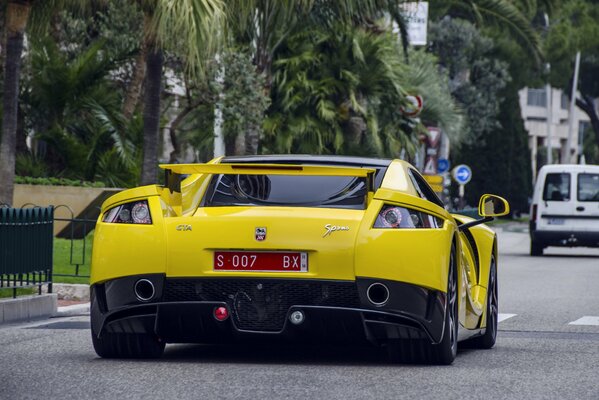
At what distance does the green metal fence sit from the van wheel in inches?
809

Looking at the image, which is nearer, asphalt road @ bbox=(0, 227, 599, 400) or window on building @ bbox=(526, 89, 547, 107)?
asphalt road @ bbox=(0, 227, 599, 400)

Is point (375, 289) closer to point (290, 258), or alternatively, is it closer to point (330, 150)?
point (290, 258)

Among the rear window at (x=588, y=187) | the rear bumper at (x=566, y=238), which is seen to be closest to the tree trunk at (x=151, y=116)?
the rear bumper at (x=566, y=238)

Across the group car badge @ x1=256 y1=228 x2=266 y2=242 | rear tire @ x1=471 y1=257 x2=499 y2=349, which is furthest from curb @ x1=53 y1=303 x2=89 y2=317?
car badge @ x1=256 y1=228 x2=266 y2=242

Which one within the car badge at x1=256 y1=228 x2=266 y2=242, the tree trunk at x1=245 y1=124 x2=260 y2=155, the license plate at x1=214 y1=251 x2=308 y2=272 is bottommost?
the license plate at x1=214 y1=251 x2=308 y2=272

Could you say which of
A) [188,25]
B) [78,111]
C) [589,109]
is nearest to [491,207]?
[188,25]

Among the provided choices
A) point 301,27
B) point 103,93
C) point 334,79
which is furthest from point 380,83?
point 103,93

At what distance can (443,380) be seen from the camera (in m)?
8.79

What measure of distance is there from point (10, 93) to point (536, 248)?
54.5 feet

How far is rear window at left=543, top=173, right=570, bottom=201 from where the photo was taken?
34.1 meters

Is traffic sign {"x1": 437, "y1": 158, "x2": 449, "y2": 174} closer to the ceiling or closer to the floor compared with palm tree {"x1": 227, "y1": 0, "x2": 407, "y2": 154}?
closer to the floor

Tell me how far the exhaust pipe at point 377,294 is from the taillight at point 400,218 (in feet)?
1.07

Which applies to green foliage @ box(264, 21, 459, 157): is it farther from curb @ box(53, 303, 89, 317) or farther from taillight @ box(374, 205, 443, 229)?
taillight @ box(374, 205, 443, 229)

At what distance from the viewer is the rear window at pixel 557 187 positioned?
112ft
